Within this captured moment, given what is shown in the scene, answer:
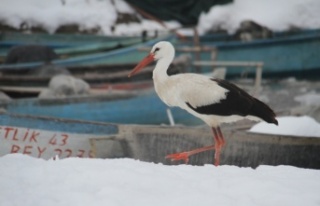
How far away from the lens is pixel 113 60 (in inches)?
459

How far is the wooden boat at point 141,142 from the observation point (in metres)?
5.30

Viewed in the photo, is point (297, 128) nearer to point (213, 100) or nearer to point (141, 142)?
point (213, 100)

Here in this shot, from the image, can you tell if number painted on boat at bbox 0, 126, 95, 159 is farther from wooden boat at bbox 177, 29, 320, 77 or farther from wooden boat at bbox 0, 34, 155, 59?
wooden boat at bbox 177, 29, 320, 77

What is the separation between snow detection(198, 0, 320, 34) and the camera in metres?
16.2

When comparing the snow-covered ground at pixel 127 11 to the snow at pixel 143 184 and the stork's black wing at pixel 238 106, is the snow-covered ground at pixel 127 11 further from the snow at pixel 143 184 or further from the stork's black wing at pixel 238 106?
the snow at pixel 143 184

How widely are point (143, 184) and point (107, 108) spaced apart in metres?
5.37

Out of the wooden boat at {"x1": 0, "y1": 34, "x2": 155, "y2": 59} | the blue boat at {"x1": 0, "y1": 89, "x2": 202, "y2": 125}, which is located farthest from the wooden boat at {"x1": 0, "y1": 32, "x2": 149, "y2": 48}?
the blue boat at {"x1": 0, "y1": 89, "x2": 202, "y2": 125}

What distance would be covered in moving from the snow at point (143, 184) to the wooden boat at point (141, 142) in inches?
59.5

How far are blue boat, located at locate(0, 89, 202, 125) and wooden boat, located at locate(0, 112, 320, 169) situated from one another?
2408 mm

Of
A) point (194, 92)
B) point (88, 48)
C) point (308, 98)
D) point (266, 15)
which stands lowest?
point (308, 98)

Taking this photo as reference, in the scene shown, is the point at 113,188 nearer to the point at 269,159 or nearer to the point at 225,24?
the point at 269,159

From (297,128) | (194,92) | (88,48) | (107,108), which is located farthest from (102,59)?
(194,92)

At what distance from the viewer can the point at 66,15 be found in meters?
15.8

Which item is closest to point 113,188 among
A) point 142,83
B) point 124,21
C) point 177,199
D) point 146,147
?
point 177,199
